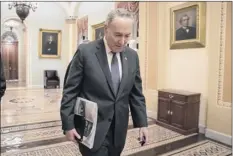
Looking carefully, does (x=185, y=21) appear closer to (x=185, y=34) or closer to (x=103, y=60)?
(x=185, y=34)

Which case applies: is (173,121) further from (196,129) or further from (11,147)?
(11,147)

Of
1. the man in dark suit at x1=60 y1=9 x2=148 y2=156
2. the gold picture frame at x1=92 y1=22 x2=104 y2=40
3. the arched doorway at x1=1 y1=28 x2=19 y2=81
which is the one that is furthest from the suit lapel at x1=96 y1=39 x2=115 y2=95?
the arched doorway at x1=1 y1=28 x2=19 y2=81

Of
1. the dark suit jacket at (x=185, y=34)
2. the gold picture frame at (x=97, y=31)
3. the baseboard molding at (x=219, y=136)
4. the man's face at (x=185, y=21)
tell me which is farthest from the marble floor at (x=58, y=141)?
the gold picture frame at (x=97, y=31)

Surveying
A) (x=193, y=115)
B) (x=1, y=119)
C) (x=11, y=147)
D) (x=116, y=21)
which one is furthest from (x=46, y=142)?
(x=116, y=21)

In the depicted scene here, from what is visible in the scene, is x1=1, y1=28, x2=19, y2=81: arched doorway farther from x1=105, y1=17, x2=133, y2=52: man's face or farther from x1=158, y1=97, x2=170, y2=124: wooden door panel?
x1=105, y1=17, x2=133, y2=52: man's face

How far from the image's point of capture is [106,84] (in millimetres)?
1512

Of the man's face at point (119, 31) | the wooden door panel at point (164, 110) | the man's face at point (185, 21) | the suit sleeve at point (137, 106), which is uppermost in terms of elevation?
the man's face at point (185, 21)

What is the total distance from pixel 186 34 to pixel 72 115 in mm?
4027

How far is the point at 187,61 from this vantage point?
5.07 m

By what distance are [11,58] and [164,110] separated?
14397 millimetres

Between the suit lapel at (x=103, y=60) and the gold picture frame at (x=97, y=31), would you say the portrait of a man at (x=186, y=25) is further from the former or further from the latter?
the gold picture frame at (x=97, y=31)

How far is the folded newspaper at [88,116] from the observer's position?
4.90 ft

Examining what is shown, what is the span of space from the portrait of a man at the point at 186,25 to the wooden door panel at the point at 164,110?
4.46 ft

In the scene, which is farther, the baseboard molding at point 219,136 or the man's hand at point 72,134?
the baseboard molding at point 219,136
